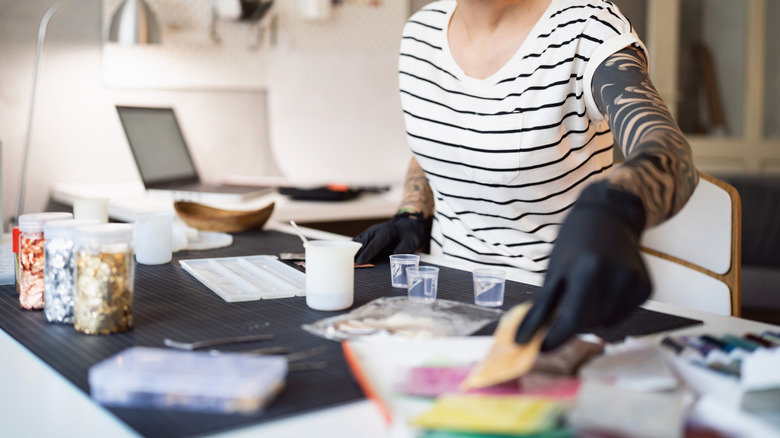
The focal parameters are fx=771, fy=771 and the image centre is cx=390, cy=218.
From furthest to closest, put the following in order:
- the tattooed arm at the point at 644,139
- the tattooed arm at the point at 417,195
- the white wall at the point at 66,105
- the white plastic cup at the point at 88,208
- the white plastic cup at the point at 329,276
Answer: the white wall at the point at 66,105, the tattooed arm at the point at 417,195, the white plastic cup at the point at 88,208, the white plastic cup at the point at 329,276, the tattooed arm at the point at 644,139

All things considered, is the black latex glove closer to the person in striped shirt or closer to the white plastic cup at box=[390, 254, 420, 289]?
the person in striped shirt

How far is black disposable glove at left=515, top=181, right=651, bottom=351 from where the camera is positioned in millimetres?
606

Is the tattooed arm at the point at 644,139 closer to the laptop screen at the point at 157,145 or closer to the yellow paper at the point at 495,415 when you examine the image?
the yellow paper at the point at 495,415

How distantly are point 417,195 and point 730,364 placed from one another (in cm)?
95

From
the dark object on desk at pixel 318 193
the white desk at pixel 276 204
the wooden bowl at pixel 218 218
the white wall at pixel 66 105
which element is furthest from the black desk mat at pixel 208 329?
the white wall at pixel 66 105

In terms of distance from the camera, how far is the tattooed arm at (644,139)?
73 cm

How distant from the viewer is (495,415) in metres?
0.54

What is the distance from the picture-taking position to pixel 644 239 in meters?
1.38

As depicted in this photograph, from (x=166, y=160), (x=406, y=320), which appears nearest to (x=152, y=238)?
(x=406, y=320)

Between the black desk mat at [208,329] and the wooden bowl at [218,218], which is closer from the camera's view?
the black desk mat at [208,329]

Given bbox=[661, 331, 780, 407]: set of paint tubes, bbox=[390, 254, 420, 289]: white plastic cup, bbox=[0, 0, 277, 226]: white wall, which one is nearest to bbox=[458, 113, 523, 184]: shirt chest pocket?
bbox=[390, 254, 420, 289]: white plastic cup

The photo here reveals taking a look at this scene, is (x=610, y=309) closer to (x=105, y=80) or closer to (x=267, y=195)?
(x=267, y=195)

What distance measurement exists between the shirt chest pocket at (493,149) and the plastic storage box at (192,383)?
0.77 m

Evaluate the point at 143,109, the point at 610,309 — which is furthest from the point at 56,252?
the point at 143,109
